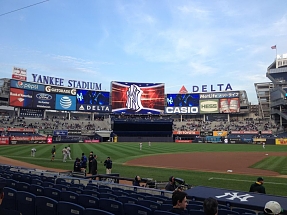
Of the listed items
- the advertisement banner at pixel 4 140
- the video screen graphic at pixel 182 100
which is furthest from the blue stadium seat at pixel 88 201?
the video screen graphic at pixel 182 100

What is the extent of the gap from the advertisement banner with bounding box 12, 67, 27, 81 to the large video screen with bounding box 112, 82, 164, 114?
26318 mm

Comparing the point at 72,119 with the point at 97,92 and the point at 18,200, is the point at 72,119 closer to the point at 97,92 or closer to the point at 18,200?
the point at 97,92

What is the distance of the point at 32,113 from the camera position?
7731 centimetres

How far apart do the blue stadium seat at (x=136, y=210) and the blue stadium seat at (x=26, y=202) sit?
6.61 ft

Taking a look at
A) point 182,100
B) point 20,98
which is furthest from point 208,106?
point 20,98

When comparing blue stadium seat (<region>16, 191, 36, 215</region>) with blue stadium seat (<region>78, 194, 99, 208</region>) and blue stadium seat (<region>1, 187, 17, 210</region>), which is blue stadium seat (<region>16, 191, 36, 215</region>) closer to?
blue stadium seat (<region>1, 187, 17, 210</region>)

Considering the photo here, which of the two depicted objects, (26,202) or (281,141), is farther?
(281,141)

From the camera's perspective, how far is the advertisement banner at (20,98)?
219 feet

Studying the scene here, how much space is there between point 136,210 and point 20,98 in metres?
71.2

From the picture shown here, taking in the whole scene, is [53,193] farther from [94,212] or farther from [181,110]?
[181,110]

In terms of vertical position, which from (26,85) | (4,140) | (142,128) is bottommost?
(4,140)

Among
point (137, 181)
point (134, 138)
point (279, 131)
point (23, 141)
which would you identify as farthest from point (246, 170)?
point (279, 131)

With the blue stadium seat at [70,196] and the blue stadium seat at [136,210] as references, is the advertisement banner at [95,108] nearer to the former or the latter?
the blue stadium seat at [70,196]

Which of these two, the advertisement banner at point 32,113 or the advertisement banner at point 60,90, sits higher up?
the advertisement banner at point 60,90
